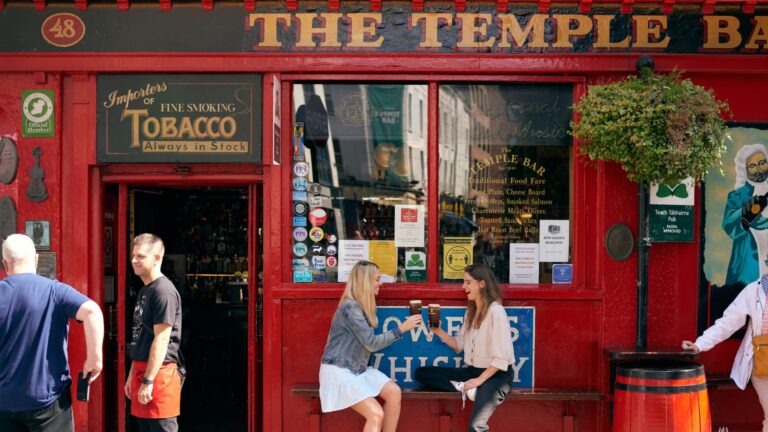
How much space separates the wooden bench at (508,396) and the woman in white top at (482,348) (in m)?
0.12

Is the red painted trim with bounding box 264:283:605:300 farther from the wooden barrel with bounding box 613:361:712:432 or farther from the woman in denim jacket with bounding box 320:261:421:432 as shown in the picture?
the wooden barrel with bounding box 613:361:712:432

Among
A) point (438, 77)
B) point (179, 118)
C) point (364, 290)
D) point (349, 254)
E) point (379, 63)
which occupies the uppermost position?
point (379, 63)

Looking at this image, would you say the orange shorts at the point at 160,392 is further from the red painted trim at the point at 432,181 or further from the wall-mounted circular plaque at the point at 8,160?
the wall-mounted circular plaque at the point at 8,160

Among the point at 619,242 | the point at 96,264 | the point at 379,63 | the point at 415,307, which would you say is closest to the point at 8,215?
the point at 96,264

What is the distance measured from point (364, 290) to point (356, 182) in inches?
48.8

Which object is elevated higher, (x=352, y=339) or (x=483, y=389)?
(x=352, y=339)

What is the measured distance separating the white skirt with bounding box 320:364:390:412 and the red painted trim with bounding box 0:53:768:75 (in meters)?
2.65

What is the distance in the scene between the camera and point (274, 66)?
638cm

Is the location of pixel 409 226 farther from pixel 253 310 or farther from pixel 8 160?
pixel 8 160

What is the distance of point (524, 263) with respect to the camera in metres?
6.57

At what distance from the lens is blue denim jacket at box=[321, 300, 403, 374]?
18.3ft

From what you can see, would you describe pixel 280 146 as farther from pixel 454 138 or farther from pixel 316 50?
pixel 454 138

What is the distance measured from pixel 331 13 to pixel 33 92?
2754 millimetres

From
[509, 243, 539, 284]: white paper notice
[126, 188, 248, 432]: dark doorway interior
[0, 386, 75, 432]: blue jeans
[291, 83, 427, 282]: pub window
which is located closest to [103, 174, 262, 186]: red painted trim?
[291, 83, 427, 282]: pub window
